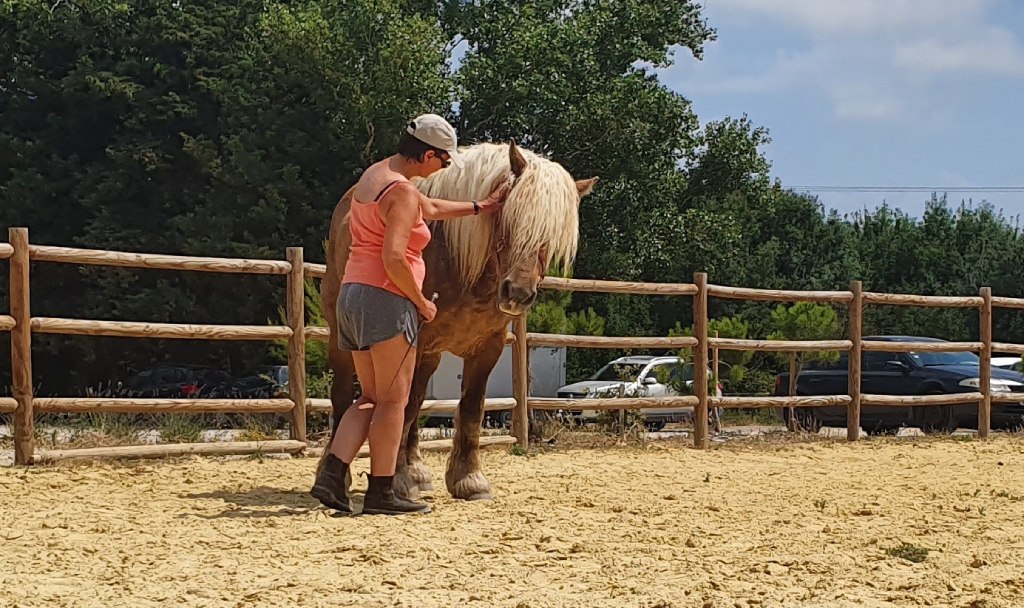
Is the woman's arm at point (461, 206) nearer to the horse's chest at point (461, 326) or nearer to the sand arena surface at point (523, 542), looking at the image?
the horse's chest at point (461, 326)

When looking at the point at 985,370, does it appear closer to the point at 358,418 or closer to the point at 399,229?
the point at 358,418

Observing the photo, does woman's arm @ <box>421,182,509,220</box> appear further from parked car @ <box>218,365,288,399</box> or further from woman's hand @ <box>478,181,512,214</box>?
parked car @ <box>218,365,288,399</box>

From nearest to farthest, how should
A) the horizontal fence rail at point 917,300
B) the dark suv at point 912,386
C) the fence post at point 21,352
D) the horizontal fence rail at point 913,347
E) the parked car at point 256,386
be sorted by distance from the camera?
the fence post at point 21,352 < the horizontal fence rail at point 913,347 < the horizontal fence rail at point 917,300 < the dark suv at point 912,386 < the parked car at point 256,386

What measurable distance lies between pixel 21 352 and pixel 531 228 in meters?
3.43

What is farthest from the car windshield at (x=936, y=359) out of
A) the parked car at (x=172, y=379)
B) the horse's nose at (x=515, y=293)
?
the parked car at (x=172, y=379)

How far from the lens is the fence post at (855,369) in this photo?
1002 cm

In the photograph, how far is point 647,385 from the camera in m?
14.9

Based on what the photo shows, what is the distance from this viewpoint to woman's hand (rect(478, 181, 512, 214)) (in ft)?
16.3

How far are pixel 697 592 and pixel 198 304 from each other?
1987cm

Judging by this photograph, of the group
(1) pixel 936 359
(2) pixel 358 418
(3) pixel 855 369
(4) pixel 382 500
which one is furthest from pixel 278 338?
(1) pixel 936 359

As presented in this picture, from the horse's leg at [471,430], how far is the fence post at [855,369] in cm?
535

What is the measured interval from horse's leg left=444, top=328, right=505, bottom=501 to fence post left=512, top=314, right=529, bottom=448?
269 cm

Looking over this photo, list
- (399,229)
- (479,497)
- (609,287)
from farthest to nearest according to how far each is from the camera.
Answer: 1. (609,287)
2. (479,497)
3. (399,229)

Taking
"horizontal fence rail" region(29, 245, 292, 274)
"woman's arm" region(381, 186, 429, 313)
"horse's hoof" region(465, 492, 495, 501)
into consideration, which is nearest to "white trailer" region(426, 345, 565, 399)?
"horizontal fence rail" region(29, 245, 292, 274)
